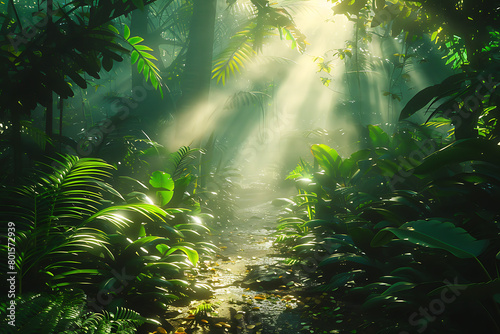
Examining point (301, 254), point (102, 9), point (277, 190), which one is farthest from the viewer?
point (277, 190)

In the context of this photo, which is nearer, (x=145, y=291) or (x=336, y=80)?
(x=145, y=291)

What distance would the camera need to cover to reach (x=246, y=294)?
3.17 meters

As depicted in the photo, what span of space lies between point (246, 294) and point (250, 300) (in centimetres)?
15

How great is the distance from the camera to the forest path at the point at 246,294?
8.32 feet

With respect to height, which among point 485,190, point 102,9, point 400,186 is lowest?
point 485,190

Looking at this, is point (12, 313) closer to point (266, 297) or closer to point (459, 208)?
point (266, 297)

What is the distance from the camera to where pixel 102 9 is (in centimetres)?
335

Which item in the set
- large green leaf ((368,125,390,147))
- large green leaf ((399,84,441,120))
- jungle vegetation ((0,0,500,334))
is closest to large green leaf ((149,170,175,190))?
jungle vegetation ((0,0,500,334))

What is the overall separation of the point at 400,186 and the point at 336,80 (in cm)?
1839

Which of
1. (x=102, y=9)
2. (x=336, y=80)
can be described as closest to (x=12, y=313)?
(x=102, y=9)

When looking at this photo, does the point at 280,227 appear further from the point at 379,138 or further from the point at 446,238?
the point at 446,238

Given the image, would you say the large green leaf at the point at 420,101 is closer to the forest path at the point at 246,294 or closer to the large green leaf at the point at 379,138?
the large green leaf at the point at 379,138

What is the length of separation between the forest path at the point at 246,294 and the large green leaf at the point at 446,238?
1202 mm

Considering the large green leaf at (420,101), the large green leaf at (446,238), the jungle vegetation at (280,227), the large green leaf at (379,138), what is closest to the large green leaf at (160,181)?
the jungle vegetation at (280,227)
